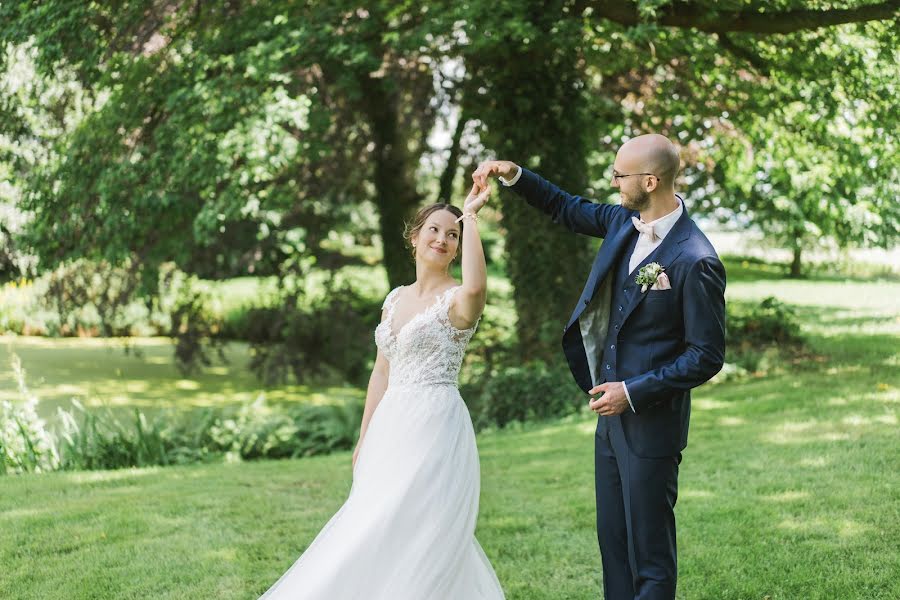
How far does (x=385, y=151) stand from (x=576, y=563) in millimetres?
10078

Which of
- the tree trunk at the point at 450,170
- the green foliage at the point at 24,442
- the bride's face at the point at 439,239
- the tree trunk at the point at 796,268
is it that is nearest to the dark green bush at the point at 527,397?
the tree trunk at the point at 450,170

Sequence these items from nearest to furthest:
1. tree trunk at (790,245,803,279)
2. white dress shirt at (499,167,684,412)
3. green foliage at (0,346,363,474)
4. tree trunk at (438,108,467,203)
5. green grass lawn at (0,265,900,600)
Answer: white dress shirt at (499,167,684,412) → green grass lawn at (0,265,900,600) → green foliage at (0,346,363,474) → tree trunk at (438,108,467,203) → tree trunk at (790,245,803,279)

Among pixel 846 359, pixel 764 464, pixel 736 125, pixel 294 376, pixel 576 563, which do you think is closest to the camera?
pixel 576 563

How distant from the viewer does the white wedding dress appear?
3.39 meters

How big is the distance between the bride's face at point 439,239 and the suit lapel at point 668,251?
2.88 feet

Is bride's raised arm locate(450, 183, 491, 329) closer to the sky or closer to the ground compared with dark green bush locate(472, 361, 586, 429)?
closer to the sky

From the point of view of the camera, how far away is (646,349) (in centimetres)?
327

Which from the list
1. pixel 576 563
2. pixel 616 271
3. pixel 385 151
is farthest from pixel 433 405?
pixel 385 151

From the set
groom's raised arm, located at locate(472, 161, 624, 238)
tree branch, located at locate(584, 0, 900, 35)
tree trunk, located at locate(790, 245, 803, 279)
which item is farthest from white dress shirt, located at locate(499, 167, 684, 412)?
tree trunk, located at locate(790, 245, 803, 279)

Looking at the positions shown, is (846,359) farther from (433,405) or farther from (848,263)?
(848,263)

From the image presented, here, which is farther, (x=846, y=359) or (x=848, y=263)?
(x=848, y=263)

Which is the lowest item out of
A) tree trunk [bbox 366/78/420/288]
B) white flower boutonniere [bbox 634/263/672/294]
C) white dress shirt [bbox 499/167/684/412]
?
→ white flower boutonniere [bbox 634/263/672/294]

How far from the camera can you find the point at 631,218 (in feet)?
11.4

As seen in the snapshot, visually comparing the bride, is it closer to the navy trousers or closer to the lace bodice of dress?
the lace bodice of dress
